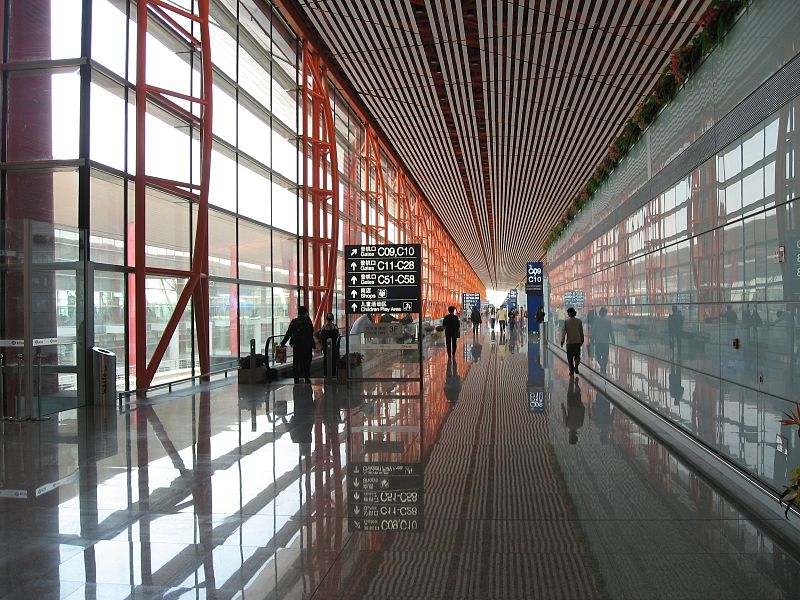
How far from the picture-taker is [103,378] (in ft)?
34.5

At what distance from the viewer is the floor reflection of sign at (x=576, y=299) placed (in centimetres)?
1793

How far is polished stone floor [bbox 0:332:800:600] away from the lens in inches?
139

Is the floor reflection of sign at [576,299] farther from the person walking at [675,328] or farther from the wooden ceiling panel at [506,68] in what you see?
the person walking at [675,328]

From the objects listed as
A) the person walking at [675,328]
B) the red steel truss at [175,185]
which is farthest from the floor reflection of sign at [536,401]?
the red steel truss at [175,185]

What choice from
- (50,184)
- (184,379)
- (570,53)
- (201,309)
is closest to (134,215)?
(50,184)

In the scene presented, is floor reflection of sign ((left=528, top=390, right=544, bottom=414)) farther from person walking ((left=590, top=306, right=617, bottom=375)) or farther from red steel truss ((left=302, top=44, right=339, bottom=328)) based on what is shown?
red steel truss ((left=302, top=44, right=339, bottom=328))

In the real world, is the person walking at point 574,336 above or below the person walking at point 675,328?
below

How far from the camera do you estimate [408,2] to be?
12.7 m

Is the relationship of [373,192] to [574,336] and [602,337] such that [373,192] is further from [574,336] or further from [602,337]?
[602,337]

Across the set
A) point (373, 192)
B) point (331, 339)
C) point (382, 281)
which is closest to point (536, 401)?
point (382, 281)

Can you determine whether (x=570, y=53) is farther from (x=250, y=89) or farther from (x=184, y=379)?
(x=184, y=379)

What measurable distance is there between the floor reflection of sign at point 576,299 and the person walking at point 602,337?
2637 mm

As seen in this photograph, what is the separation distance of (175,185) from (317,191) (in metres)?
8.19

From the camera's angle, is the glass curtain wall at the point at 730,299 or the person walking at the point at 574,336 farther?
the person walking at the point at 574,336
